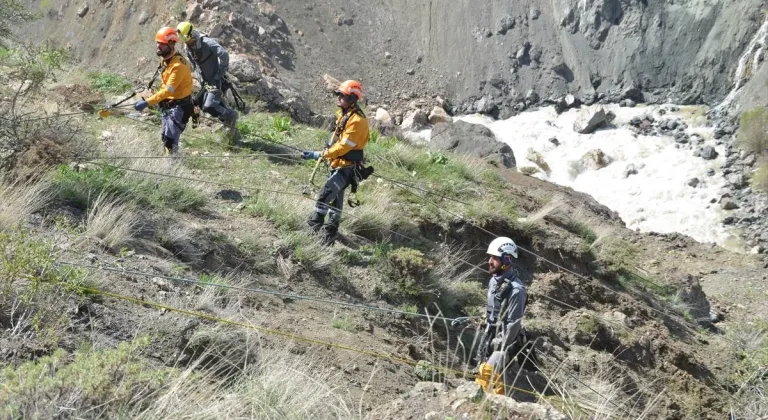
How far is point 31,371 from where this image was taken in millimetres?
3711

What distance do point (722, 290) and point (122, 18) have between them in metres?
19.3

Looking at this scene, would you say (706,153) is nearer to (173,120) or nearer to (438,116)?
(438,116)

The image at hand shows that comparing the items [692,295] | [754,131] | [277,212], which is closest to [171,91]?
[277,212]

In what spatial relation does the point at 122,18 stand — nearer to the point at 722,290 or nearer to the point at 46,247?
the point at 722,290

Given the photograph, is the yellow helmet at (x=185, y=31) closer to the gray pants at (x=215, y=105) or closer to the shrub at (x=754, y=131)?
the gray pants at (x=215, y=105)

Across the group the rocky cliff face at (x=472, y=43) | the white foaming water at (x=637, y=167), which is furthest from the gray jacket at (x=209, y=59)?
the white foaming water at (x=637, y=167)

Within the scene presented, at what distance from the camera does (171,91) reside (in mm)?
9094

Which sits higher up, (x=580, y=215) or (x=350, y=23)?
(x=350, y=23)

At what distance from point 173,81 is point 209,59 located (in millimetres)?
1664

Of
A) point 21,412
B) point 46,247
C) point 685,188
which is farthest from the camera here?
point 685,188

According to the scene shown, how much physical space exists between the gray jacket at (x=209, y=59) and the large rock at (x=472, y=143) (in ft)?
21.1

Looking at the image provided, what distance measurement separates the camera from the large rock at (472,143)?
652 inches

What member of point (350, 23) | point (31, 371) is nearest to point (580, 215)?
point (31, 371)

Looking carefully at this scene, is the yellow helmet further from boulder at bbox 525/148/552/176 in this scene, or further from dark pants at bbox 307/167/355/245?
boulder at bbox 525/148/552/176
